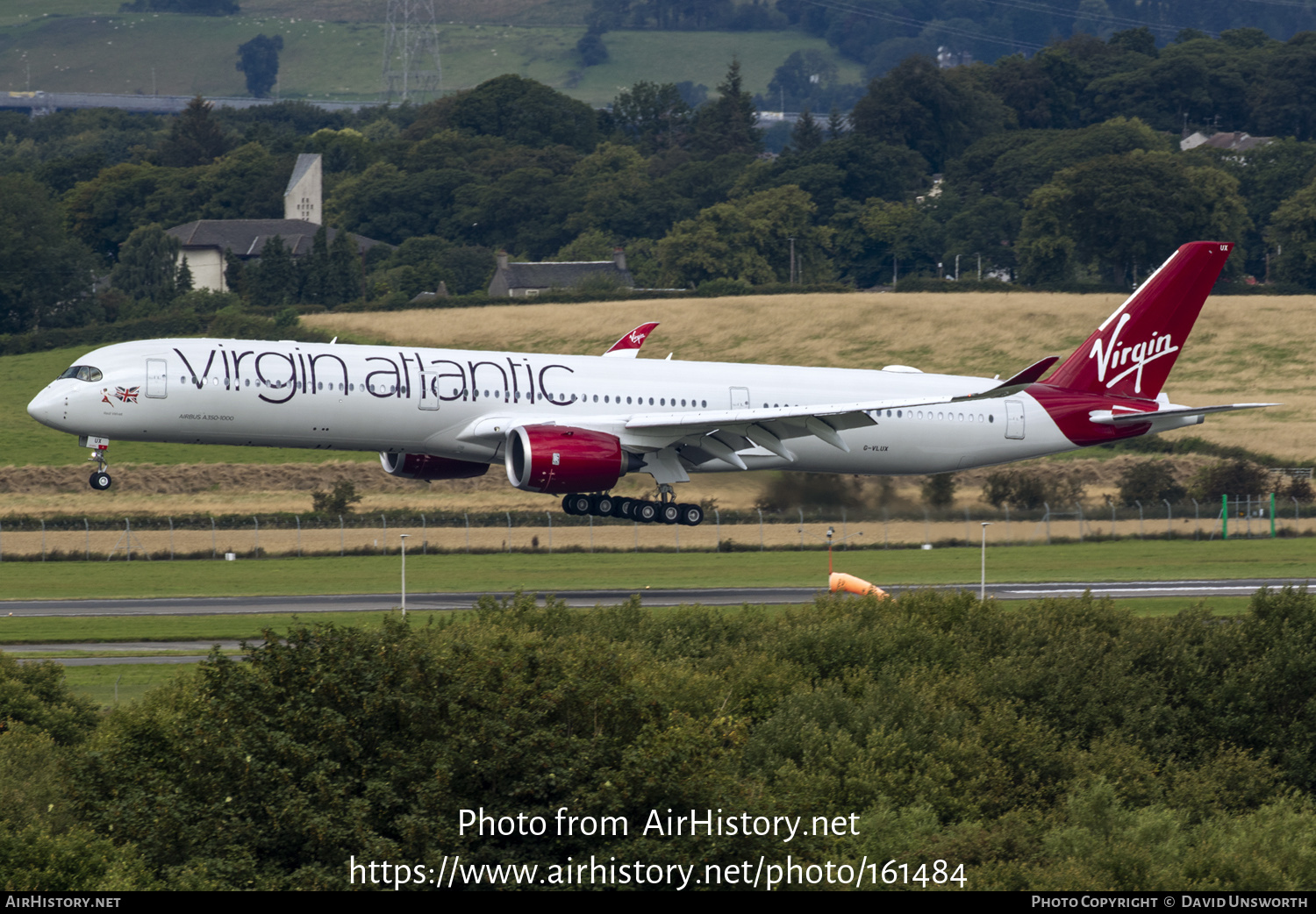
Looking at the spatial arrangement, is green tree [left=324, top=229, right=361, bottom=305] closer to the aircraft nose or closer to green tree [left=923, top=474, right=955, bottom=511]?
green tree [left=923, top=474, right=955, bottom=511]

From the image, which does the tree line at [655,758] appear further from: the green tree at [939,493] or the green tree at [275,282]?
the green tree at [275,282]

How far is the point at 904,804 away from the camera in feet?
126

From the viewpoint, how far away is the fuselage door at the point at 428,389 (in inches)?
2219

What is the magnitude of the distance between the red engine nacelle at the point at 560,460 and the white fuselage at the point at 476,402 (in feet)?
3.09

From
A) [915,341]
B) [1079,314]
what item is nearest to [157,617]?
[915,341]

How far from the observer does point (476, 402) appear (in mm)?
57469

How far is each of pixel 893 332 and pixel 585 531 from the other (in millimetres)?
63892

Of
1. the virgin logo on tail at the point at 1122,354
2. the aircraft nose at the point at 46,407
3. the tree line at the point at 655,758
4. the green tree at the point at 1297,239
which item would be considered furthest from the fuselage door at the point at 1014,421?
the green tree at the point at 1297,239

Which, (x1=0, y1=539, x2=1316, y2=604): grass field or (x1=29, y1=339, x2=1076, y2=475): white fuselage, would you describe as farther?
(x1=0, y1=539, x2=1316, y2=604): grass field

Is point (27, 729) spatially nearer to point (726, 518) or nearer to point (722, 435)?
point (722, 435)

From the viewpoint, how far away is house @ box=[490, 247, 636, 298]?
187 m

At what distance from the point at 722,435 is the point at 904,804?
23.6 m

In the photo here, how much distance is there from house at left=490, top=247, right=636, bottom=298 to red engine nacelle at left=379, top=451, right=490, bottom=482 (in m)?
124

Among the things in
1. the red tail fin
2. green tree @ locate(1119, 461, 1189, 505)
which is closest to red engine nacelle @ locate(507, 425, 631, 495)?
the red tail fin
